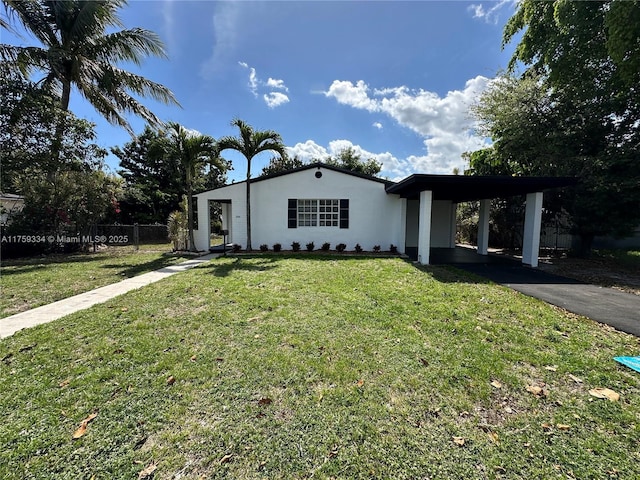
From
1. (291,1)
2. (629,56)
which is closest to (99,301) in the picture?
(291,1)

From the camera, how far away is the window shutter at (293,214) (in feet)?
40.7

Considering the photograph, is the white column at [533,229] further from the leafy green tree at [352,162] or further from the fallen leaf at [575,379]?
the leafy green tree at [352,162]

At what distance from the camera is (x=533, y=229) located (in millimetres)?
9328

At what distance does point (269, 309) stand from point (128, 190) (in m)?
17.5

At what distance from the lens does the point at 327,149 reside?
101ft

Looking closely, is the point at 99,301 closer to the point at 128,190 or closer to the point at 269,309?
the point at 269,309

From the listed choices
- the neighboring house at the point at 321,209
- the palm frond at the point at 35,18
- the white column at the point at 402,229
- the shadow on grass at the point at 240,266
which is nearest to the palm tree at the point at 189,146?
the neighboring house at the point at 321,209

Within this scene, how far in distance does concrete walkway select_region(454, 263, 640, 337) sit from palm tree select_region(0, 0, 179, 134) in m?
16.0

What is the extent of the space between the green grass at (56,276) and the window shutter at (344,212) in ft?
22.1

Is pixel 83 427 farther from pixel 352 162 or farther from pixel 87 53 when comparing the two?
pixel 352 162

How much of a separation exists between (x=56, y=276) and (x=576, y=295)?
485 inches

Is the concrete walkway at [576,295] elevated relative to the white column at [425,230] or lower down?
lower down

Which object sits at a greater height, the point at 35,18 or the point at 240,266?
the point at 35,18

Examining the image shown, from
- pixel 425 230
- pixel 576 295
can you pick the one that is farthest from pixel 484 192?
pixel 576 295
